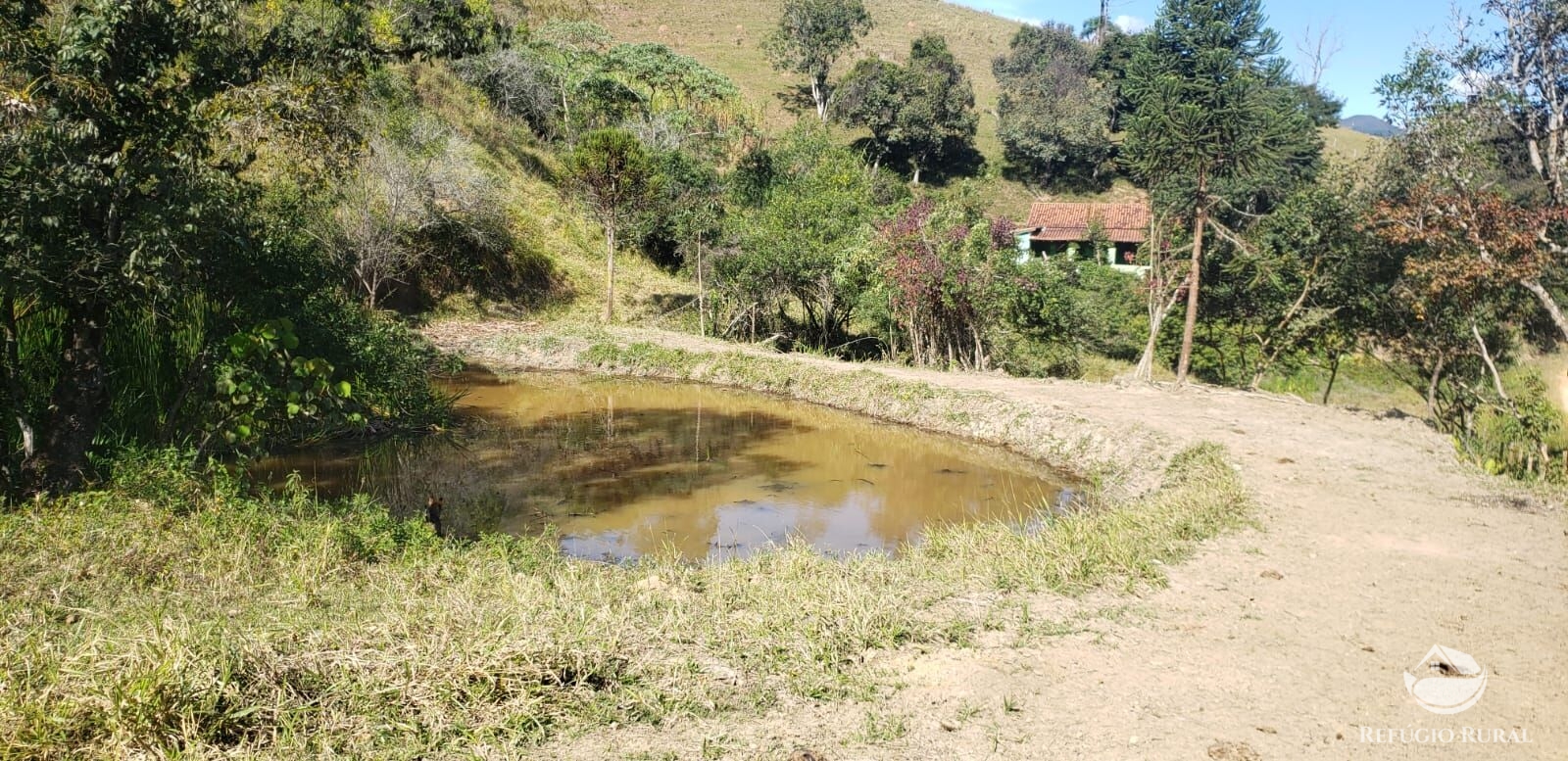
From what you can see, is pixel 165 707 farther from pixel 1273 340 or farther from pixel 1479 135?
pixel 1273 340

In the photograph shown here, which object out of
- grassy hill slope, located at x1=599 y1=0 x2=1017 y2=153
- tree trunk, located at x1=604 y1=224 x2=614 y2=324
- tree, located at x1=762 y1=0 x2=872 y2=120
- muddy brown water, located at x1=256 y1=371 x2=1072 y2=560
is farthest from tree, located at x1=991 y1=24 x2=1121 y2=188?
muddy brown water, located at x1=256 y1=371 x2=1072 y2=560

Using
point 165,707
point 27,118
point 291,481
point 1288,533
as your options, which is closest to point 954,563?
point 1288,533

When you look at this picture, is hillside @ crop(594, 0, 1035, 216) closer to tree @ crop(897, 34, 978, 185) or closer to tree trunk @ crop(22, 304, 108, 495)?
tree @ crop(897, 34, 978, 185)

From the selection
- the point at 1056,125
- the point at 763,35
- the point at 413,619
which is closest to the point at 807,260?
the point at 413,619

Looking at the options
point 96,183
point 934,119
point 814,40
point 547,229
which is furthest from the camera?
point 814,40

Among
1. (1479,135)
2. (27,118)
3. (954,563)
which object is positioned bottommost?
(954,563)

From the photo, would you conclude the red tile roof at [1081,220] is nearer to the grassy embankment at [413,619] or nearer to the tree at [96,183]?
the grassy embankment at [413,619]

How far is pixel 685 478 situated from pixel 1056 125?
38461 mm

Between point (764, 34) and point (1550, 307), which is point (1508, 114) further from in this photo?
point (764, 34)

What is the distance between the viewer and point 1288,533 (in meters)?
6.28

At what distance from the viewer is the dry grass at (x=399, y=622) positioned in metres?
3.00

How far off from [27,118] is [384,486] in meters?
4.20

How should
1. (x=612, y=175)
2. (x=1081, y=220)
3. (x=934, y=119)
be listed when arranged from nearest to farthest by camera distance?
(x=612, y=175) → (x=1081, y=220) → (x=934, y=119)

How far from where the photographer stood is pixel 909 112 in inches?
1638
